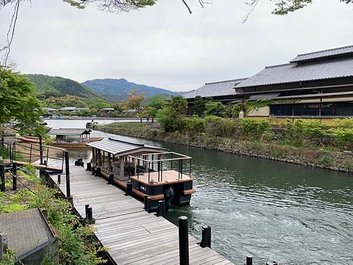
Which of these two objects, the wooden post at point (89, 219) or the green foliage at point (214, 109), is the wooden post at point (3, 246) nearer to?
the wooden post at point (89, 219)

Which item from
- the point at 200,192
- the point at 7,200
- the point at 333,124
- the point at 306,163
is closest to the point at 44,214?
the point at 7,200

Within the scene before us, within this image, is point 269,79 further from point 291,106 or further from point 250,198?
point 250,198

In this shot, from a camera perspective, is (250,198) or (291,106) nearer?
(250,198)

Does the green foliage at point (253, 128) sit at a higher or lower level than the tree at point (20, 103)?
lower

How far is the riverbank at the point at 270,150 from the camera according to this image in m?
22.5

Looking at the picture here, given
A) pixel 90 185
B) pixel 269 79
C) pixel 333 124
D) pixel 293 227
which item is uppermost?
pixel 269 79

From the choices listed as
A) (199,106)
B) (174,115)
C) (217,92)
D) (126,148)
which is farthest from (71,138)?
(217,92)

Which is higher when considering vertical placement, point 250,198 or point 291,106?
point 291,106

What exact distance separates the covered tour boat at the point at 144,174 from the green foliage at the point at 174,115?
2557 centimetres

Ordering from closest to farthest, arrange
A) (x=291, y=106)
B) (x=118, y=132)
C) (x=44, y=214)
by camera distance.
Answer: (x=44, y=214) → (x=291, y=106) → (x=118, y=132)

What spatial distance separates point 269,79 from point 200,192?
25766 millimetres

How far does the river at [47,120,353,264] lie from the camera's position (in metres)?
9.49

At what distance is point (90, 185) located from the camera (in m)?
14.4

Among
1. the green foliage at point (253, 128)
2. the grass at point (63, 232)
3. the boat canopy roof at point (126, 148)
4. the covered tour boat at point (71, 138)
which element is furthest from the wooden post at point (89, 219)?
the covered tour boat at point (71, 138)
